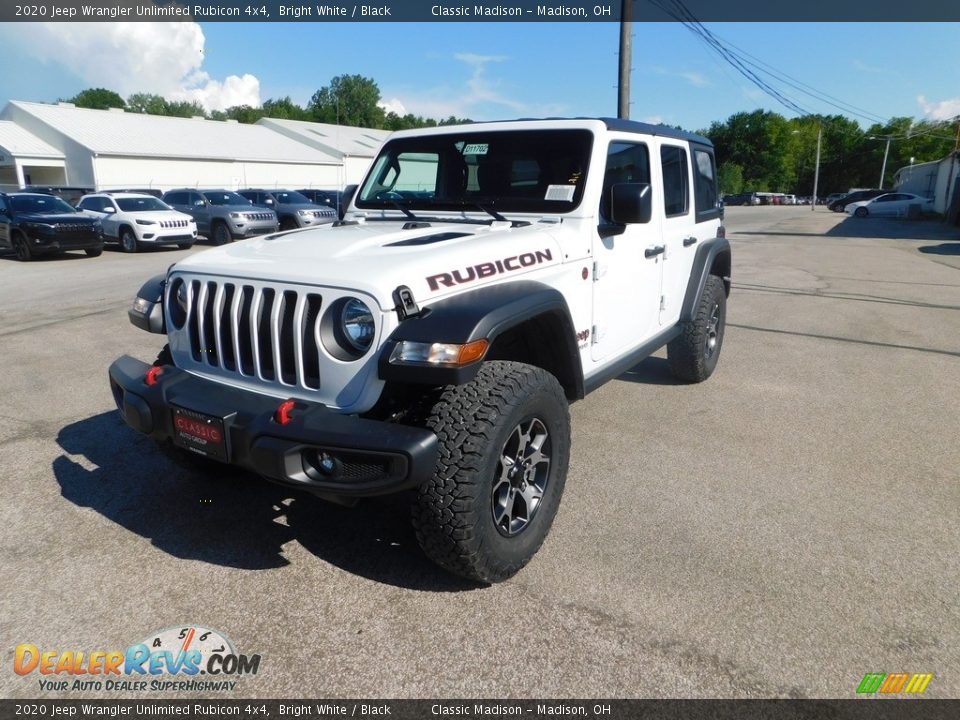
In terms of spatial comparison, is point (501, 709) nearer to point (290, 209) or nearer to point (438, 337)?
point (438, 337)

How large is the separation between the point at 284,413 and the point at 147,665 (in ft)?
3.31

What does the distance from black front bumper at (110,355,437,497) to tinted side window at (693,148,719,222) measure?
3.77m

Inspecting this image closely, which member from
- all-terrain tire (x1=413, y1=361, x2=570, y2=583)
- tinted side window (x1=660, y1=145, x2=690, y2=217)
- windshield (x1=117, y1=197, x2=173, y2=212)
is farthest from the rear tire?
all-terrain tire (x1=413, y1=361, x2=570, y2=583)

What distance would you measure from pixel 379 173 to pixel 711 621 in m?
3.28

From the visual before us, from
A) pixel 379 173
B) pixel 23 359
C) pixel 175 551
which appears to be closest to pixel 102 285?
pixel 23 359

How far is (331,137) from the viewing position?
50.4 meters

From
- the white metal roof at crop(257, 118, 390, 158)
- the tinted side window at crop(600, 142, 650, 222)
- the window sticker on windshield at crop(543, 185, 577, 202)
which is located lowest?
the window sticker on windshield at crop(543, 185, 577, 202)

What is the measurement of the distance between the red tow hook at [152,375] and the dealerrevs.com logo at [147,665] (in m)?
1.04

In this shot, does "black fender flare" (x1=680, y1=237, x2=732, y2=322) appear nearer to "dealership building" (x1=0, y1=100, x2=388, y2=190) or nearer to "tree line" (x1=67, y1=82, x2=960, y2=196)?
"dealership building" (x1=0, y1=100, x2=388, y2=190)

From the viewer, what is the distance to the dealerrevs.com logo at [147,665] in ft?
7.63

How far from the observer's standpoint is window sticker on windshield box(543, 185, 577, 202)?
3.64m

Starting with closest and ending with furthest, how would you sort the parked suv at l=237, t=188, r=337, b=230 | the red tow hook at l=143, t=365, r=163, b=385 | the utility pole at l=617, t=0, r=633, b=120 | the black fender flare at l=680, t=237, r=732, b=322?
the red tow hook at l=143, t=365, r=163, b=385
the black fender flare at l=680, t=237, r=732, b=322
the utility pole at l=617, t=0, r=633, b=120
the parked suv at l=237, t=188, r=337, b=230

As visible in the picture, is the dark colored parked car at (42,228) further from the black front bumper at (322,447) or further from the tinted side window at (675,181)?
the black front bumper at (322,447)

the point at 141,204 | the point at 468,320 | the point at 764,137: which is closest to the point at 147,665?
the point at 468,320
